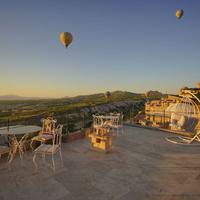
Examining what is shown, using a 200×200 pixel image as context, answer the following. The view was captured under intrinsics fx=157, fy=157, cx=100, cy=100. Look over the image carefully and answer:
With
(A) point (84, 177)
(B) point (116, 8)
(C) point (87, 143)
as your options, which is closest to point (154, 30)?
(B) point (116, 8)

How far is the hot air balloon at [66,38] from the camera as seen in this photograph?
28.7 ft

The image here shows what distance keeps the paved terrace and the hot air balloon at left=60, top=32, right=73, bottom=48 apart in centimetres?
663

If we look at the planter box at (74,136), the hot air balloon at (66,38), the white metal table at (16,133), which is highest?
the hot air balloon at (66,38)

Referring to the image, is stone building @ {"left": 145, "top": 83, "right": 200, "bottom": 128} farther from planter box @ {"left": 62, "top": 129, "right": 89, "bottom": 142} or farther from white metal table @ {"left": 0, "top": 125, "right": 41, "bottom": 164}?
white metal table @ {"left": 0, "top": 125, "right": 41, "bottom": 164}

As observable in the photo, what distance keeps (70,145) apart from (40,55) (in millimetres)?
13237

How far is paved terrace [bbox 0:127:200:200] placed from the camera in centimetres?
217

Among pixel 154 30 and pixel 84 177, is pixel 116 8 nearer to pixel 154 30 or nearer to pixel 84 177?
pixel 154 30

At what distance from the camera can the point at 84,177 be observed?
8.75 feet

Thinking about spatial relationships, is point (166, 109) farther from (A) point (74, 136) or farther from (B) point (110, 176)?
(B) point (110, 176)

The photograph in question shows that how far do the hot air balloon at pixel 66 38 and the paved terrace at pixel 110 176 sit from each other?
6628 millimetres

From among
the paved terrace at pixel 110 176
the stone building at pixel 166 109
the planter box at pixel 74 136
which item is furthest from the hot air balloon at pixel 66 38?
the paved terrace at pixel 110 176

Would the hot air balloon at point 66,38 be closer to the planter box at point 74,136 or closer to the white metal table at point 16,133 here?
the planter box at point 74,136

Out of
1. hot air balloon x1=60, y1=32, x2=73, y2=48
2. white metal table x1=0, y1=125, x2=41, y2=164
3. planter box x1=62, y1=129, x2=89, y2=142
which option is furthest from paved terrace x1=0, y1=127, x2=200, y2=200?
hot air balloon x1=60, y1=32, x2=73, y2=48

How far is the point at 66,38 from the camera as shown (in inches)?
344
